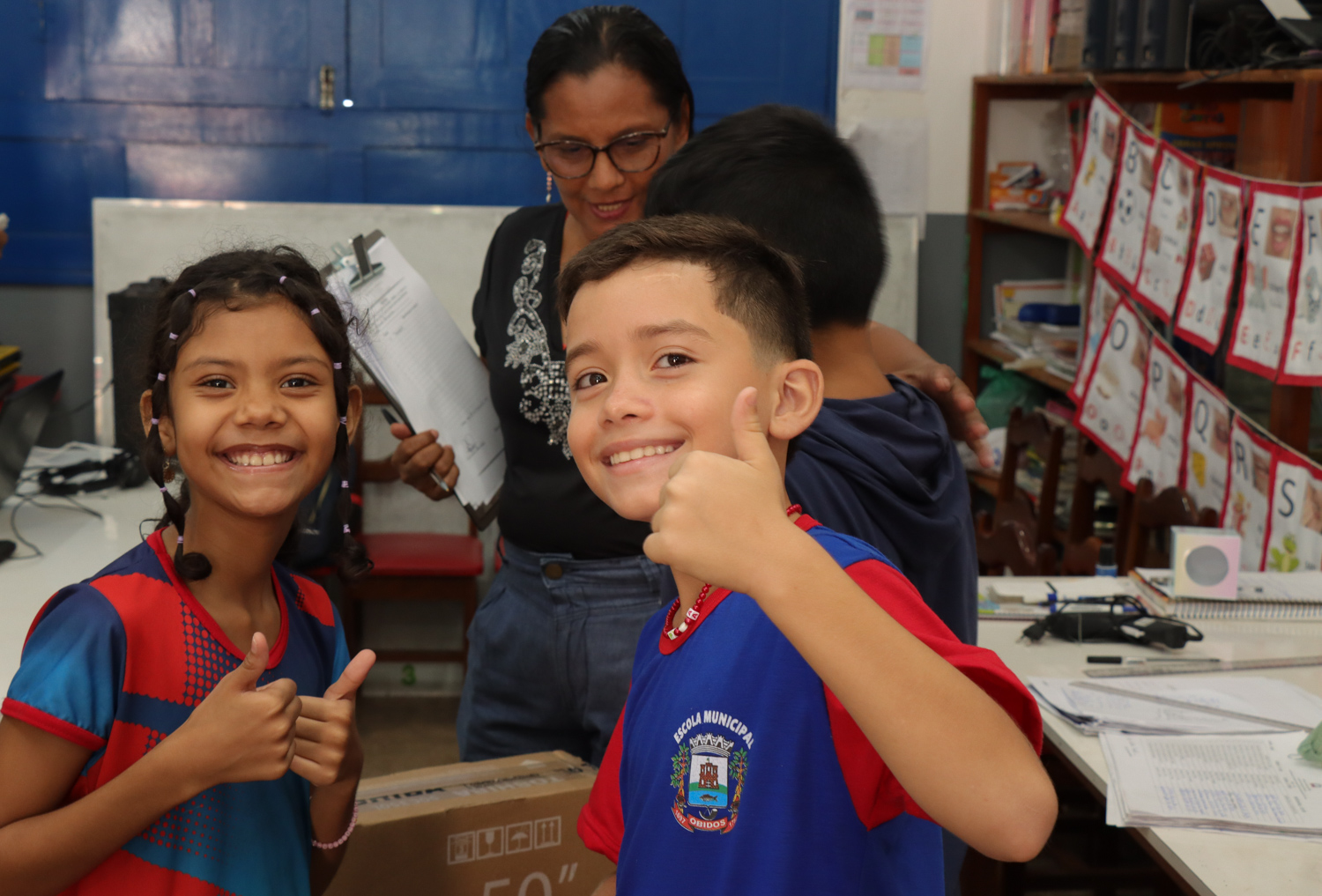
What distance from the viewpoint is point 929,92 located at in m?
3.92

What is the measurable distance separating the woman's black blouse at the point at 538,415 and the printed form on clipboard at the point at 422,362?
6 centimetres

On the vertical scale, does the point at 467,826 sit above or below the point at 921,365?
below

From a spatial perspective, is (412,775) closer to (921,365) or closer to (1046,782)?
(921,365)

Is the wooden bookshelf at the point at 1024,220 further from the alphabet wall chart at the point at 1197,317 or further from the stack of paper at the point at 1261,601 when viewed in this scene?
the stack of paper at the point at 1261,601

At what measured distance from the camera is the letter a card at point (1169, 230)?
8.35 feet

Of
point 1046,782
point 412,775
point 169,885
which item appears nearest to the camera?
point 1046,782

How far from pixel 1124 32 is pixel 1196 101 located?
25cm

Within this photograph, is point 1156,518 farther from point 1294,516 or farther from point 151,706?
point 151,706

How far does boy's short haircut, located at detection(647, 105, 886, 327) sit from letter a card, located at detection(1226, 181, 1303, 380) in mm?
1341

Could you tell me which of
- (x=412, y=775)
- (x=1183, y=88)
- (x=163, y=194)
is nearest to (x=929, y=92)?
(x=1183, y=88)

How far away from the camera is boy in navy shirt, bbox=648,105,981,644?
1061 millimetres

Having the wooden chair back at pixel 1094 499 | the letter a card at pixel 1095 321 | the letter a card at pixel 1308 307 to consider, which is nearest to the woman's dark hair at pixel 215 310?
the letter a card at pixel 1308 307

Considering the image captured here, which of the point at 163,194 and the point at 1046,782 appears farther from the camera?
the point at 163,194

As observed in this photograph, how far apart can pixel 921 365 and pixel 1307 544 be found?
115 centimetres
